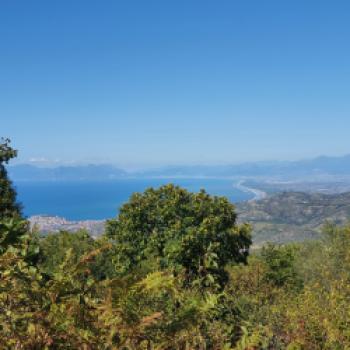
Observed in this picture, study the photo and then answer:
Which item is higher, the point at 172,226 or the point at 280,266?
the point at 172,226

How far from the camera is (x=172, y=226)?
37.7m

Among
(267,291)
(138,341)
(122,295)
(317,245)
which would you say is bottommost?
(317,245)

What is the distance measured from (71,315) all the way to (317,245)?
310 feet

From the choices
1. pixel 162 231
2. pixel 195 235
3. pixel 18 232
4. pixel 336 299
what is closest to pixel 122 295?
pixel 18 232

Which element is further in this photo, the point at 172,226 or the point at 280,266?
the point at 280,266

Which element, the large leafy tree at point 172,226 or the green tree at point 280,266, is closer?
the large leafy tree at point 172,226

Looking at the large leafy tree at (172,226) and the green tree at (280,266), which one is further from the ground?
the large leafy tree at (172,226)

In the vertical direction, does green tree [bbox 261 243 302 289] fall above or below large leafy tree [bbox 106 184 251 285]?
below

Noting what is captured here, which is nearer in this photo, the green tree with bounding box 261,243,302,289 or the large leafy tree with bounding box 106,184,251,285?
the large leafy tree with bounding box 106,184,251,285

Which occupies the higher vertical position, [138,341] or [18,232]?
[18,232]

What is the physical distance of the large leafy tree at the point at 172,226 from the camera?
3741cm

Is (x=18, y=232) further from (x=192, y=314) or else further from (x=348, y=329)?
(x=348, y=329)

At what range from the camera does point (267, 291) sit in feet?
133

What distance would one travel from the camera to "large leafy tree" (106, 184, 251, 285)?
37406mm
